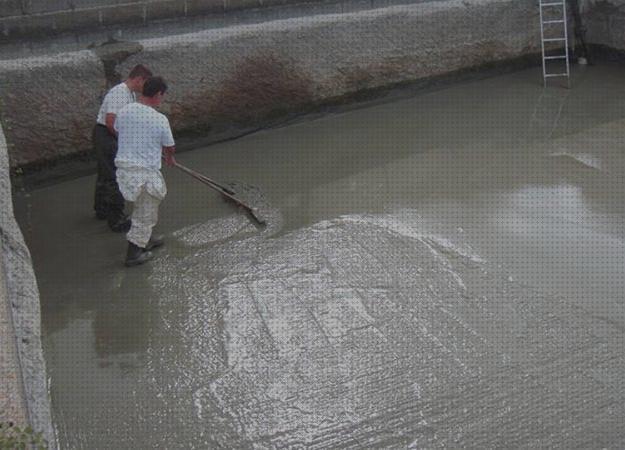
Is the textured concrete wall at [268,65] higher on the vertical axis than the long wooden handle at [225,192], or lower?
higher

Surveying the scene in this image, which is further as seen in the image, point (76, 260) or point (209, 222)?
point (209, 222)

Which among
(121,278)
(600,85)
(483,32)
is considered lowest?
(121,278)

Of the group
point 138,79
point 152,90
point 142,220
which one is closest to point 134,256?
point 142,220

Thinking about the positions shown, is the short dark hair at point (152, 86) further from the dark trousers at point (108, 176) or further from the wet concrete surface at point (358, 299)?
the wet concrete surface at point (358, 299)

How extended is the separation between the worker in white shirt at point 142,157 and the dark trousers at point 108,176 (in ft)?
1.62

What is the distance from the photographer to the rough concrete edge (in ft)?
9.23

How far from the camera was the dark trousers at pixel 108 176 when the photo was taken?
5594 mm

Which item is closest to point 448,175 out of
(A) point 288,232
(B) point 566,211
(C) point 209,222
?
(B) point 566,211

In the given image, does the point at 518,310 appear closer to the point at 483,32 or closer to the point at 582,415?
the point at 582,415

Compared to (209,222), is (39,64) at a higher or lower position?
higher

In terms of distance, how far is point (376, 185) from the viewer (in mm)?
6141

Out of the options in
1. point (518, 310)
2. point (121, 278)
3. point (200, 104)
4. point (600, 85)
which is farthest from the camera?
point (600, 85)

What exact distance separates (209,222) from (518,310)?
2360mm

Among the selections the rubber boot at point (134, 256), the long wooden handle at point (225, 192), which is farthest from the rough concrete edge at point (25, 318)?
the long wooden handle at point (225, 192)
